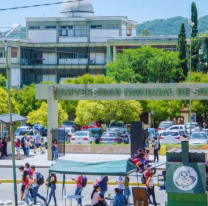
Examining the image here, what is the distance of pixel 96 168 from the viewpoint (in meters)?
18.0

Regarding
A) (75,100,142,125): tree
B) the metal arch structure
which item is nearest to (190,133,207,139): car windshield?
the metal arch structure

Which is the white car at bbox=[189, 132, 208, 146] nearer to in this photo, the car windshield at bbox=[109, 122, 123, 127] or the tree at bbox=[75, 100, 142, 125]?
the tree at bbox=[75, 100, 142, 125]

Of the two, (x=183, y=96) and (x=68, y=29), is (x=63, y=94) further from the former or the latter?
(x=68, y=29)

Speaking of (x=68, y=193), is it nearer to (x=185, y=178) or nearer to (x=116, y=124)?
(x=185, y=178)

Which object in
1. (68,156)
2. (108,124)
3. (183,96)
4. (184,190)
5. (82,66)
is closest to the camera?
(184,190)

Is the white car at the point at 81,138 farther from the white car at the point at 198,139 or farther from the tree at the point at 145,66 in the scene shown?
the tree at the point at 145,66

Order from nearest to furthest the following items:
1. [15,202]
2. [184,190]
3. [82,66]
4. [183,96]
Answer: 1. [184,190]
2. [15,202]
3. [183,96]
4. [82,66]

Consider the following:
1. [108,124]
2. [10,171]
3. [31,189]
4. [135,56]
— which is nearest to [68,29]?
[135,56]

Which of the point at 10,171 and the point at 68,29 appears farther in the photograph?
the point at 68,29

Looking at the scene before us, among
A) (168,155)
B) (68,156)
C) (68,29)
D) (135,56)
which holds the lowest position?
(68,156)

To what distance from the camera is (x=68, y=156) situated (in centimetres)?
3694

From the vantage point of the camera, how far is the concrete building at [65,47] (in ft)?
284

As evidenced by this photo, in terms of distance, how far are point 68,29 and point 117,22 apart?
25.8 feet

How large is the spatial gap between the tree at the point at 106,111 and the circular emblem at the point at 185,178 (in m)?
34.7
